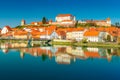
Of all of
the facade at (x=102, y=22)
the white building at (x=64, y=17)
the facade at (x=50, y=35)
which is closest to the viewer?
the facade at (x=50, y=35)

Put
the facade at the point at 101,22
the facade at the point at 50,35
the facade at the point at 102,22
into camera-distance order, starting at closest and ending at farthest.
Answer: the facade at the point at 50,35 < the facade at the point at 101,22 < the facade at the point at 102,22

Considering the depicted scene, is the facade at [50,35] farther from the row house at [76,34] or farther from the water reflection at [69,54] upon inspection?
the water reflection at [69,54]

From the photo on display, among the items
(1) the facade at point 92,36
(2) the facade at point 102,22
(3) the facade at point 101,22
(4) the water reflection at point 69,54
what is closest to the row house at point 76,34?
(1) the facade at point 92,36

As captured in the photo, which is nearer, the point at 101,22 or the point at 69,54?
the point at 69,54

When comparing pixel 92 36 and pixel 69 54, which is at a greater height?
pixel 92 36

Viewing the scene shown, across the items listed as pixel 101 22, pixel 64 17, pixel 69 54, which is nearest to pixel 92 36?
pixel 101 22

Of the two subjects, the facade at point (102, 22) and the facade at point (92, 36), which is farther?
the facade at point (102, 22)

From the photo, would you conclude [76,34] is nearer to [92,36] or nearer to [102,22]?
[92,36]

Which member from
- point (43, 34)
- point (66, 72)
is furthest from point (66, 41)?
point (66, 72)

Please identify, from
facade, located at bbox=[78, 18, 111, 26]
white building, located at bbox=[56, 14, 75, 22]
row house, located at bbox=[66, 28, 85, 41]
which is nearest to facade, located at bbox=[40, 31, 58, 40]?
row house, located at bbox=[66, 28, 85, 41]

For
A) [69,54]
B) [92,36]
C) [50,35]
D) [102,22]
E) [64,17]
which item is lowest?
[69,54]

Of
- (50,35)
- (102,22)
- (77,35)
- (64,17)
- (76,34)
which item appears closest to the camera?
(50,35)

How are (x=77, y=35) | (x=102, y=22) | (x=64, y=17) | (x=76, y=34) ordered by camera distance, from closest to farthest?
(x=77, y=35) → (x=76, y=34) → (x=102, y=22) → (x=64, y=17)

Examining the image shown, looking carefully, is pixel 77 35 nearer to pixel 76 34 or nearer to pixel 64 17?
pixel 76 34
